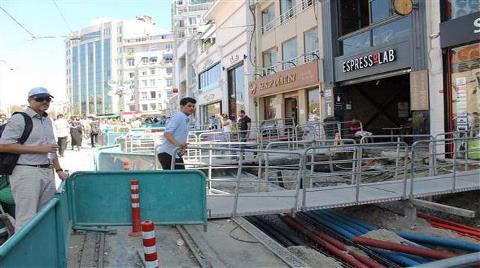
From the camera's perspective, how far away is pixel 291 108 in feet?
81.2

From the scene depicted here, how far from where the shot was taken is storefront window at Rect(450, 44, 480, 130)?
12.3 m

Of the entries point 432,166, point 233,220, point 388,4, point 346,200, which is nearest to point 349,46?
point 388,4

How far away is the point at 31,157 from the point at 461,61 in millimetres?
11341

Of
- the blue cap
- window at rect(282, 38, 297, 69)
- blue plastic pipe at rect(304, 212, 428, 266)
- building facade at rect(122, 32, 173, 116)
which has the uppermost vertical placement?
building facade at rect(122, 32, 173, 116)

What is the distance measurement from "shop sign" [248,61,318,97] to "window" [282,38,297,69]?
578 millimetres

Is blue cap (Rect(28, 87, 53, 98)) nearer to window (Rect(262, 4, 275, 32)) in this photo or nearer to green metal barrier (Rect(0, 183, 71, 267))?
green metal barrier (Rect(0, 183, 71, 267))

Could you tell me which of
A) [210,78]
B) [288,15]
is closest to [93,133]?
[288,15]

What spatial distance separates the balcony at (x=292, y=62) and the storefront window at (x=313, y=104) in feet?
4.60

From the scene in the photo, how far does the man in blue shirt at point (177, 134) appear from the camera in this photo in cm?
720

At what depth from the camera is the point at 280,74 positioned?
24.2m

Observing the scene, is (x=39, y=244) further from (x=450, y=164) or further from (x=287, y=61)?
(x=287, y=61)

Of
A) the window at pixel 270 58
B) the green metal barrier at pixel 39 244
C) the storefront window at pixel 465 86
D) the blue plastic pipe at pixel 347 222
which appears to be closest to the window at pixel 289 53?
the window at pixel 270 58

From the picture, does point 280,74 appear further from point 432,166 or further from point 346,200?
point 346,200

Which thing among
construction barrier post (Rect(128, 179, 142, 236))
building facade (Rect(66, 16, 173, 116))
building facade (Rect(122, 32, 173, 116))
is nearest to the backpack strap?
construction barrier post (Rect(128, 179, 142, 236))
